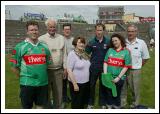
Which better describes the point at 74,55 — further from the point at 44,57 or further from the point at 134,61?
the point at 134,61

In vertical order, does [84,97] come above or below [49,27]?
below

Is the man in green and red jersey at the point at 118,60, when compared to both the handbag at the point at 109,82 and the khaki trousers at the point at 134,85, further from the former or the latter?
the khaki trousers at the point at 134,85

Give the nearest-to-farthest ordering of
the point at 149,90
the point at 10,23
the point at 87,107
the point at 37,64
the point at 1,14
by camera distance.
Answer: the point at 37,64
the point at 87,107
the point at 1,14
the point at 149,90
the point at 10,23

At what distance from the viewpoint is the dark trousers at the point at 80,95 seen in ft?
15.0

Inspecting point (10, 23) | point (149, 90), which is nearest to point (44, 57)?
point (149, 90)

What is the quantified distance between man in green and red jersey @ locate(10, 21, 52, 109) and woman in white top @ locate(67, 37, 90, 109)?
15.4 inches

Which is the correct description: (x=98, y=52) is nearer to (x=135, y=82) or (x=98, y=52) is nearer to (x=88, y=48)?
(x=88, y=48)

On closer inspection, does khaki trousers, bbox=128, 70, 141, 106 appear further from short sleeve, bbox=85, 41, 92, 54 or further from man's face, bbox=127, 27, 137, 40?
short sleeve, bbox=85, 41, 92, 54

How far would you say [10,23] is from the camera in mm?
24359

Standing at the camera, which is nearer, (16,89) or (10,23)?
(16,89)

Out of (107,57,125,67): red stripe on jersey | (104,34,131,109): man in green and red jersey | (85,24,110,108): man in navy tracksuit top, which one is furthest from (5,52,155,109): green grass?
(107,57,125,67): red stripe on jersey

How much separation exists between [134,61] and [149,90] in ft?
7.40

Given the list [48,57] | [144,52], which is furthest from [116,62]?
[48,57]

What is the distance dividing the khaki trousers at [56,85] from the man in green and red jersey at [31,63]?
413mm
